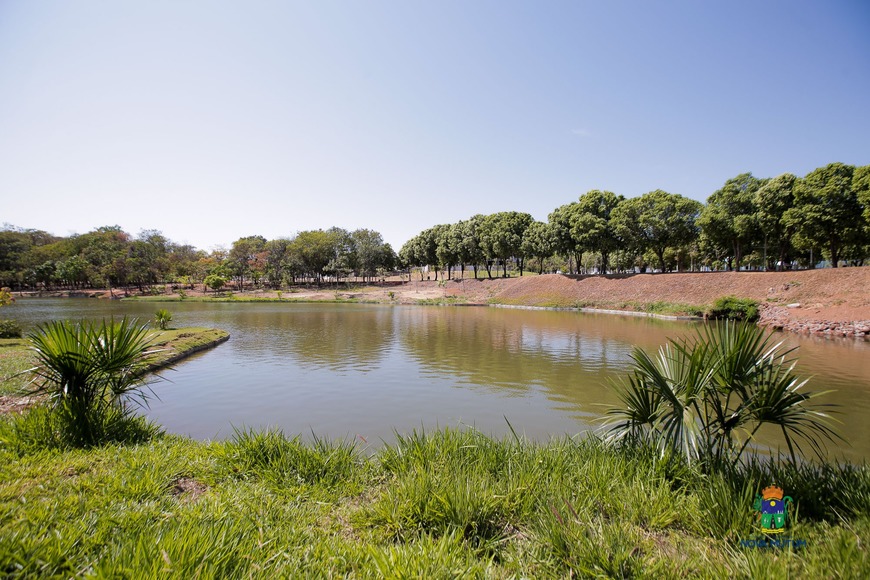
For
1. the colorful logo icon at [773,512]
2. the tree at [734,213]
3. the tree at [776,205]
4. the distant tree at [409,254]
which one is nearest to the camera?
the colorful logo icon at [773,512]

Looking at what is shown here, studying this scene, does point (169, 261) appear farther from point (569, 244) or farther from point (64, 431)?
point (64, 431)

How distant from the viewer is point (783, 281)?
37875 millimetres

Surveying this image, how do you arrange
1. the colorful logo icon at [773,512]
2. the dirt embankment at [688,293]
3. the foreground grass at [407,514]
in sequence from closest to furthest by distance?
1. the foreground grass at [407,514]
2. the colorful logo icon at [773,512]
3. the dirt embankment at [688,293]

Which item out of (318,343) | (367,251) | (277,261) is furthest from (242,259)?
(318,343)

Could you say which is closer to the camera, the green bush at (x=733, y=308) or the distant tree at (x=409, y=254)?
the green bush at (x=733, y=308)

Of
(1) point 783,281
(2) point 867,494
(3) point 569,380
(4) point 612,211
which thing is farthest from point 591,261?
(2) point 867,494

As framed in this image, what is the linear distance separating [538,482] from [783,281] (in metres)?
47.5

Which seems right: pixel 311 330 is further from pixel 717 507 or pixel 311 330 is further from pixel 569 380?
pixel 717 507

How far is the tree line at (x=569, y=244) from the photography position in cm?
4056

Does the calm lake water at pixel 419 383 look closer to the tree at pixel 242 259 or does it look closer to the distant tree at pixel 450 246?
the distant tree at pixel 450 246

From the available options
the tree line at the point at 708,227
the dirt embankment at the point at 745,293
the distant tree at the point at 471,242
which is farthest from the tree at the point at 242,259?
the dirt embankment at the point at 745,293

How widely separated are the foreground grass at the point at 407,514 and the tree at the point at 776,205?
52.3 meters

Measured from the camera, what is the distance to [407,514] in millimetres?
4227

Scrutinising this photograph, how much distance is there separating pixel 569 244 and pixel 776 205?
84.9 feet
